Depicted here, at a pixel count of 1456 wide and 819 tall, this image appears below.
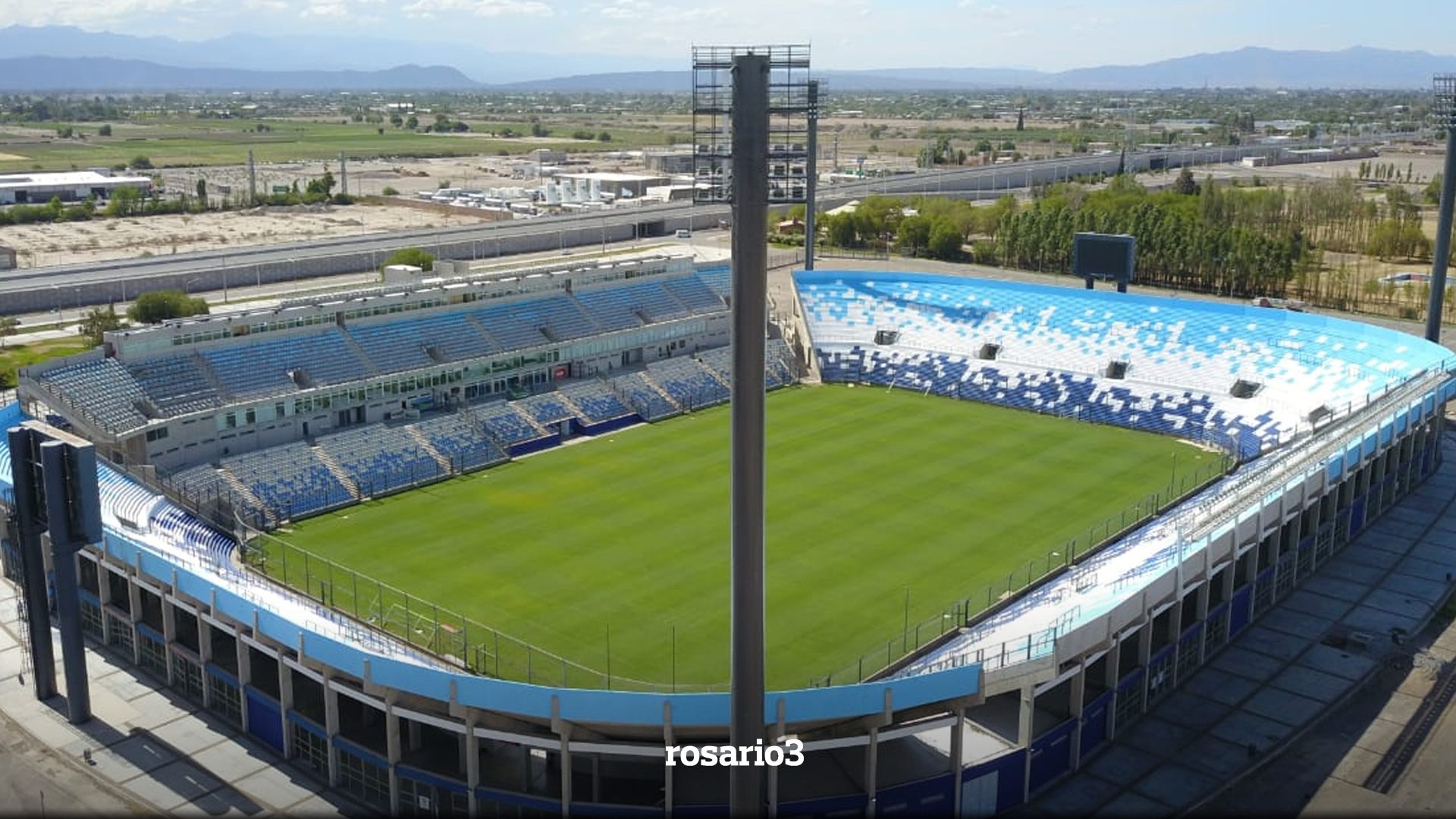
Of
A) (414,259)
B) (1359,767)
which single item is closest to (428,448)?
(1359,767)

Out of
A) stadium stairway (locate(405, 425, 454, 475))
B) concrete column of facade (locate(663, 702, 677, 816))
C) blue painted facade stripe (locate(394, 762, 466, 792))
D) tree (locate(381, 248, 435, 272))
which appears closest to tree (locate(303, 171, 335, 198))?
tree (locate(381, 248, 435, 272))

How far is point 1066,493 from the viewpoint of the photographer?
48875mm

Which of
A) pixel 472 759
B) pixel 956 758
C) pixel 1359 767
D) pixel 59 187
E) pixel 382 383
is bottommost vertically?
pixel 1359 767

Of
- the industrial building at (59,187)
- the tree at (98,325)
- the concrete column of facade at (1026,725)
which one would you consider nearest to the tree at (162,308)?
the tree at (98,325)

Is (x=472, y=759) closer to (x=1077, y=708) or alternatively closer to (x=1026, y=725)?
(x=1026, y=725)

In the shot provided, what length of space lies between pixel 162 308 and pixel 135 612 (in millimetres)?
39846

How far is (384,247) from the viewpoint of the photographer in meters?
95.8

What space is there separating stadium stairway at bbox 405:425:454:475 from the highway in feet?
60.9

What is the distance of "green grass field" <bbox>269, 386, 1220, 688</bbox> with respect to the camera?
119 ft

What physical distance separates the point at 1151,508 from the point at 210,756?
33146mm

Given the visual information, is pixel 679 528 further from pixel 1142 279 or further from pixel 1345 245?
pixel 1345 245

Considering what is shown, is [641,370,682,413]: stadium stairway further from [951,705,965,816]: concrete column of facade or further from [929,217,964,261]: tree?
[929,217,964,261]: tree

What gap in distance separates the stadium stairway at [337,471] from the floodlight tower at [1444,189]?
48.4m

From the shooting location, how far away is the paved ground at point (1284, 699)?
94.0 feet
